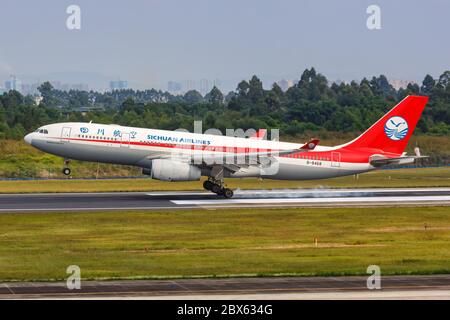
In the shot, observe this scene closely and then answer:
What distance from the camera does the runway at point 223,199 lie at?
54.5 meters

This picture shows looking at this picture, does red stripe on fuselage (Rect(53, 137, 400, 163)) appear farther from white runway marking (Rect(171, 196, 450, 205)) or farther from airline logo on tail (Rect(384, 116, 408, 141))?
white runway marking (Rect(171, 196, 450, 205))

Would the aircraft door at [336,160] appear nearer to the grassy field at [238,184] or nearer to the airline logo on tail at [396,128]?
the airline logo on tail at [396,128]

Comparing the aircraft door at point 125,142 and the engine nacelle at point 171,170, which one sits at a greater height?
the aircraft door at point 125,142

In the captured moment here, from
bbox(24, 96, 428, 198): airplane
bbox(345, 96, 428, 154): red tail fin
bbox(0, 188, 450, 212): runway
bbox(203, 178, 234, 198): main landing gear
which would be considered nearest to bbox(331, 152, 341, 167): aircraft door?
bbox(24, 96, 428, 198): airplane

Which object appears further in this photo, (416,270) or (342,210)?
(342,210)

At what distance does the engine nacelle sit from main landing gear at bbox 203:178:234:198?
10.8 feet

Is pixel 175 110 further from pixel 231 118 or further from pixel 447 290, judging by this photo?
pixel 447 290

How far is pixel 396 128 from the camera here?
2463 inches

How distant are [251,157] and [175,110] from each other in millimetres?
83749

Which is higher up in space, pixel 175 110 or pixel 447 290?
pixel 175 110

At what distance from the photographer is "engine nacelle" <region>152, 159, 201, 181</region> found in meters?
56.4

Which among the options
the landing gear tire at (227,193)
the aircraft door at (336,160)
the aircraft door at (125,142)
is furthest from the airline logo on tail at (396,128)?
the aircraft door at (125,142)
